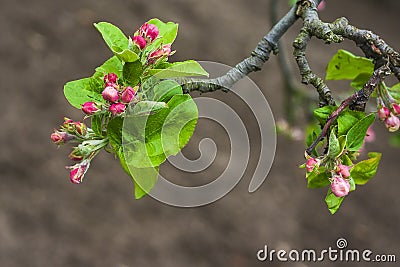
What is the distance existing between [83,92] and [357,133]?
35cm

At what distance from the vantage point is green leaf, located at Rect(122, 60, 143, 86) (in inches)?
28.9

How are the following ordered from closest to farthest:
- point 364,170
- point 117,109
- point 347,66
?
point 117,109
point 364,170
point 347,66

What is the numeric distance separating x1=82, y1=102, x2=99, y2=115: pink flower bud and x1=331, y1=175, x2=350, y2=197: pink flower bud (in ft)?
0.99

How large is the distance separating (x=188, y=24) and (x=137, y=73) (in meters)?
2.88

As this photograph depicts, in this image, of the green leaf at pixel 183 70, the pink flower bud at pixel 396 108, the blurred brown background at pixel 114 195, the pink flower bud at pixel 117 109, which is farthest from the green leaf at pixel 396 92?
the blurred brown background at pixel 114 195

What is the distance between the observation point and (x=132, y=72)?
74cm

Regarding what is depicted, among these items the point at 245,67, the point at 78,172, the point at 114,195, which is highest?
the point at 114,195

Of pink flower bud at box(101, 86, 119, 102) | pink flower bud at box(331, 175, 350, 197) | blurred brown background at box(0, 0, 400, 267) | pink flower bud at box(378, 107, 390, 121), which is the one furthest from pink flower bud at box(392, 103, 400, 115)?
blurred brown background at box(0, 0, 400, 267)

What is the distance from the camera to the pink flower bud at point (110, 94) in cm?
71

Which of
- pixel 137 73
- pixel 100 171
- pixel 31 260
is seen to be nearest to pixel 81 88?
pixel 137 73

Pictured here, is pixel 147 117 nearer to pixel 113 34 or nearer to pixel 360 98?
pixel 113 34

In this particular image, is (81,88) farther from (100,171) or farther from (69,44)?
(69,44)

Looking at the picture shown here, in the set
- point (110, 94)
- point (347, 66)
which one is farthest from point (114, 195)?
point (110, 94)

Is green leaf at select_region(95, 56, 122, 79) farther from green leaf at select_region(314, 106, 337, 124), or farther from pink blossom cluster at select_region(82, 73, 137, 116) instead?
green leaf at select_region(314, 106, 337, 124)
